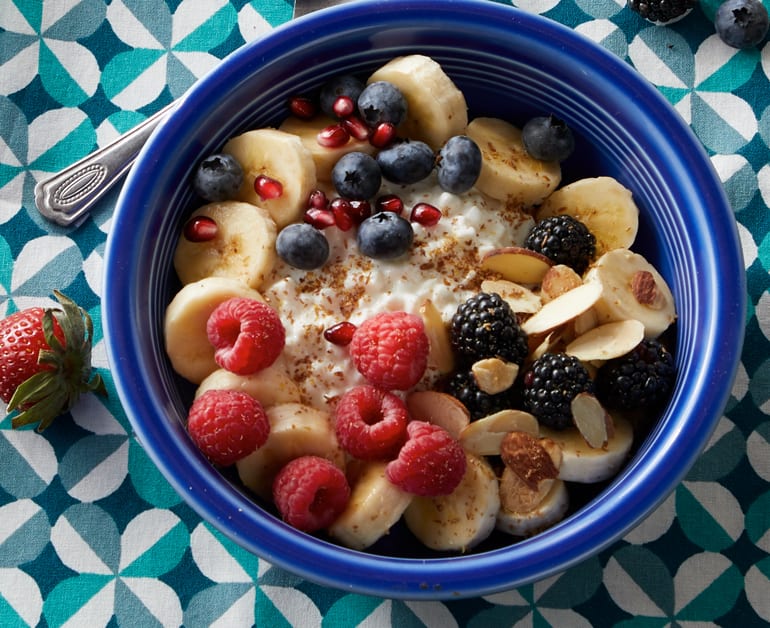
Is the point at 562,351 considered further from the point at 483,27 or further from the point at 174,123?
the point at 174,123

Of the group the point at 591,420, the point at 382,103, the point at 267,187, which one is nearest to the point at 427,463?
the point at 591,420

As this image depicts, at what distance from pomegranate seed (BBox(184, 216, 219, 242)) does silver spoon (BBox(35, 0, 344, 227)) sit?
36 centimetres

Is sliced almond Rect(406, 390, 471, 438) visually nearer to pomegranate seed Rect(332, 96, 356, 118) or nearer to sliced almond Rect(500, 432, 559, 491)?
sliced almond Rect(500, 432, 559, 491)

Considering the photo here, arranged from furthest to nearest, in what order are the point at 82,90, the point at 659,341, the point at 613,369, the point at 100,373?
the point at 82,90, the point at 100,373, the point at 659,341, the point at 613,369

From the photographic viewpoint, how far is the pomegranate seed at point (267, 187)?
6.63ft

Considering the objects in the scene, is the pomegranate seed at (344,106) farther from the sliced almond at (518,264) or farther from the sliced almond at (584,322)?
the sliced almond at (584,322)

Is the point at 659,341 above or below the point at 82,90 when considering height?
below

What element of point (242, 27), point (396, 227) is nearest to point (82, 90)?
point (242, 27)

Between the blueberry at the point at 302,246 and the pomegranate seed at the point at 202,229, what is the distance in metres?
0.15

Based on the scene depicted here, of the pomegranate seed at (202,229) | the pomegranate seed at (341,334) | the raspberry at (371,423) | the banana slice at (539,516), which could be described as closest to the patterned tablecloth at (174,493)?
the banana slice at (539,516)

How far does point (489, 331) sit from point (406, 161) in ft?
1.43

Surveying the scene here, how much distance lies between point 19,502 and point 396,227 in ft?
3.77

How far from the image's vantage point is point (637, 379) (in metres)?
1.92

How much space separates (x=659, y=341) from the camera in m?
2.08
